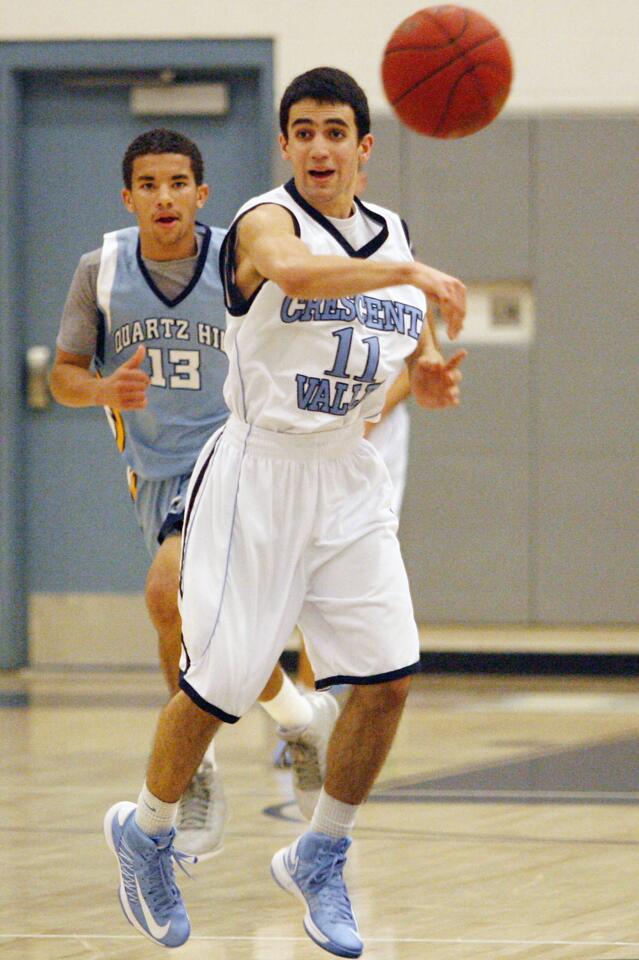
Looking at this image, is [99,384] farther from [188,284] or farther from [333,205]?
[333,205]

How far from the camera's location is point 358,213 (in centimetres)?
369

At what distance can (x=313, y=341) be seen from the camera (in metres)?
3.51

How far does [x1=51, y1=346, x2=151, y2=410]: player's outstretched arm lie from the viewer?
4152mm

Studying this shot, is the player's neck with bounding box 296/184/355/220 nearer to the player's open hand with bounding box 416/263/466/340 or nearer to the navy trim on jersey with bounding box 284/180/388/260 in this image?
the navy trim on jersey with bounding box 284/180/388/260

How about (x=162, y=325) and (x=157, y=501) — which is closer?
(x=162, y=325)

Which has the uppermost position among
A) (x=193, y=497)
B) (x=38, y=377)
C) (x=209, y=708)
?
(x=38, y=377)

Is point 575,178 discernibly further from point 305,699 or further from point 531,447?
point 305,699

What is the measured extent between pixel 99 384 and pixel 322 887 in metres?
1.48

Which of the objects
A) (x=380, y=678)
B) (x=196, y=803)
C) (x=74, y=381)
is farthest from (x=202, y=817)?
(x=74, y=381)

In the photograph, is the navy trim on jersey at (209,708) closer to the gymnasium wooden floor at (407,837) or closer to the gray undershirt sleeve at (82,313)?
the gymnasium wooden floor at (407,837)

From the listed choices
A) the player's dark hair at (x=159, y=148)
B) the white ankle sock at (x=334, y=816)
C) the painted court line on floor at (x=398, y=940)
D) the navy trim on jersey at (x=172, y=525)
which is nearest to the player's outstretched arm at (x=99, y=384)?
the navy trim on jersey at (x=172, y=525)

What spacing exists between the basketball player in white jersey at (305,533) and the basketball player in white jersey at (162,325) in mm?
960

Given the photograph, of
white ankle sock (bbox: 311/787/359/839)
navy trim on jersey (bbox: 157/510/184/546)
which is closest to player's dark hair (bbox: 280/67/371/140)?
navy trim on jersey (bbox: 157/510/184/546)

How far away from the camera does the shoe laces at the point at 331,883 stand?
351cm
